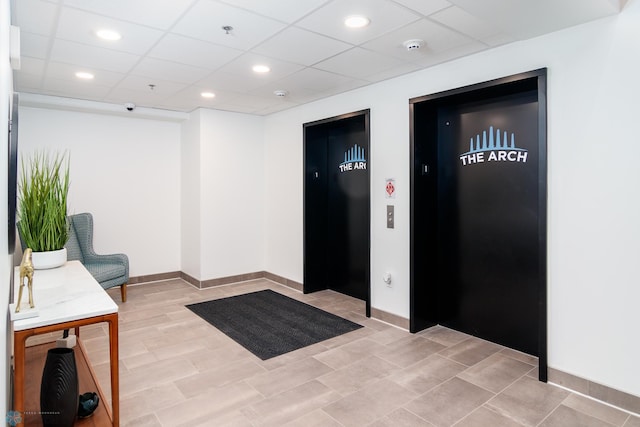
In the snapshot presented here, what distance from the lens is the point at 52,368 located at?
6.74 feet

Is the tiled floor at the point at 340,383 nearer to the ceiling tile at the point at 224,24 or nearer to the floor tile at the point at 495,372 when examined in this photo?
the floor tile at the point at 495,372

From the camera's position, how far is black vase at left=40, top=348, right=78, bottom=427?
2027 millimetres

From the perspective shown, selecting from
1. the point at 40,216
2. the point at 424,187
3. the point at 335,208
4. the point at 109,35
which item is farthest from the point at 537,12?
the point at 40,216

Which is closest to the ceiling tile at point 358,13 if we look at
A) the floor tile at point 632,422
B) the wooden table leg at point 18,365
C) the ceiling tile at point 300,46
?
the ceiling tile at point 300,46

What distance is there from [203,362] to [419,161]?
2726 millimetres

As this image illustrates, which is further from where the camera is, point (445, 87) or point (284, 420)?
point (445, 87)

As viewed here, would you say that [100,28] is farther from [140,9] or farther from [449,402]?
[449,402]

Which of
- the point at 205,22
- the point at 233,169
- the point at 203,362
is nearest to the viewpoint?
the point at 205,22

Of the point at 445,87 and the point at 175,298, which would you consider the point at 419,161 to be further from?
the point at 175,298

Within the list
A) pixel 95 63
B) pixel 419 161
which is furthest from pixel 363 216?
pixel 95 63

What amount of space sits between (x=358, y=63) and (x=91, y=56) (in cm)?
239

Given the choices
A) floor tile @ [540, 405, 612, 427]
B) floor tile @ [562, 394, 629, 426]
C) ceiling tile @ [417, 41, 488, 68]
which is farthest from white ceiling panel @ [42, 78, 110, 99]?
floor tile @ [562, 394, 629, 426]

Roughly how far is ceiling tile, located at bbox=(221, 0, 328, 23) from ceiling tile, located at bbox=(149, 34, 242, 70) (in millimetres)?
753

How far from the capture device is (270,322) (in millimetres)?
4344
